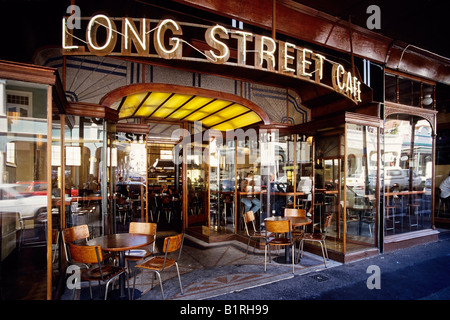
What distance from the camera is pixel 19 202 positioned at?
20.5 ft

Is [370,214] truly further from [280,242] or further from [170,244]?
[170,244]

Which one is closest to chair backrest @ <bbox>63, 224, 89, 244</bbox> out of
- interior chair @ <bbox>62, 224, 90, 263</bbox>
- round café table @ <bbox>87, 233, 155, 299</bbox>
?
interior chair @ <bbox>62, 224, 90, 263</bbox>

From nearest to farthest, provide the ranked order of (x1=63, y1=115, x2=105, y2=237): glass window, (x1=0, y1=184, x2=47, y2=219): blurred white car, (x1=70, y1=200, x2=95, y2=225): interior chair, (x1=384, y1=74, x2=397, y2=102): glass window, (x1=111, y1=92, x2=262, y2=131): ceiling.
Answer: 1. (x1=63, y1=115, x2=105, y2=237): glass window
2. (x1=70, y1=200, x2=95, y2=225): interior chair
3. (x1=0, y1=184, x2=47, y2=219): blurred white car
4. (x1=111, y1=92, x2=262, y2=131): ceiling
5. (x1=384, y1=74, x2=397, y2=102): glass window

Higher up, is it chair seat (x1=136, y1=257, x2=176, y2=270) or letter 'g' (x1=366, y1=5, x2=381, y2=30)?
letter 'g' (x1=366, y1=5, x2=381, y2=30)

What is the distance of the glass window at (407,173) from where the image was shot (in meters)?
6.79

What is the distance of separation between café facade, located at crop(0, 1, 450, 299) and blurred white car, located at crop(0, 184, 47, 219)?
0.14ft

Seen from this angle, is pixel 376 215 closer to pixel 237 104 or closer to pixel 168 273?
pixel 237 104

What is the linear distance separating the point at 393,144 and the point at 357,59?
248cm

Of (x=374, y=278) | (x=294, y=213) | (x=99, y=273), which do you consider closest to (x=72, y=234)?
(x=99, y=273)

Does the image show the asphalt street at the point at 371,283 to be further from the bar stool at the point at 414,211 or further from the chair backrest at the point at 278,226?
the bar stool at the point at 414,211

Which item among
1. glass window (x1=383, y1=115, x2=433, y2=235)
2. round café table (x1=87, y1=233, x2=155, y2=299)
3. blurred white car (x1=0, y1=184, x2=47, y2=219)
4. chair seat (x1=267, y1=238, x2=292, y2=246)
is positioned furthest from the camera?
glass window (x1=383, y1=115, x2=433, y2=235)

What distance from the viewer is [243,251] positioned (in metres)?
6.12

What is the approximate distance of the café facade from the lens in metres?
4.33

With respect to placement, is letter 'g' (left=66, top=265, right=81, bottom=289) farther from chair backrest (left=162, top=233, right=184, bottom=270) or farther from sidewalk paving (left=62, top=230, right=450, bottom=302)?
chair backrest (left=162, top=233, right=184, bottom=270)
